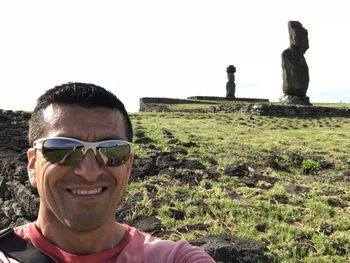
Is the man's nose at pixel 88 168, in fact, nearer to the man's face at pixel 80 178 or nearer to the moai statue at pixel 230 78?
the man's face at pixel 80 178

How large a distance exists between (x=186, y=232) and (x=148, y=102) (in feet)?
84.2

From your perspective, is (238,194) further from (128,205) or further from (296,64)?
(296,64)

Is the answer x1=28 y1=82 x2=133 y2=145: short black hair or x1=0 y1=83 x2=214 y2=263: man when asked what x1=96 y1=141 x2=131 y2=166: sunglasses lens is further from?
x1=28 y1=82 x2=133 y2=145: short black hair

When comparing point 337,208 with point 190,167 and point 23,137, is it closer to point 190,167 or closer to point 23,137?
point 190,167

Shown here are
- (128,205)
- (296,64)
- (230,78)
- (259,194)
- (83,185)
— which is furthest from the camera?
(230,78)

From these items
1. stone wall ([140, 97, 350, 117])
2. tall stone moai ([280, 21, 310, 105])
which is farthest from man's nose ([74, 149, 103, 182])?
tall stone moai ([280, 21, 310, 105])

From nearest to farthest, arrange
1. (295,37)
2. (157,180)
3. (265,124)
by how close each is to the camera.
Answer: (157,180), (265,124), (295,37)

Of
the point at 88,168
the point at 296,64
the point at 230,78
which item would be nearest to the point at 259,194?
the point at 88,168

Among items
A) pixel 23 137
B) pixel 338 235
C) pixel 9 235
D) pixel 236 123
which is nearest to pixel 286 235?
pixel 338 235

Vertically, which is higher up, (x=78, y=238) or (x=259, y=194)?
(x=78, y=238)

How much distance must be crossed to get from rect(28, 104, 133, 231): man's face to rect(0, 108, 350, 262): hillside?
7.04 feet

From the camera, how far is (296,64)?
2389 cm

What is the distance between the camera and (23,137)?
12.2 m

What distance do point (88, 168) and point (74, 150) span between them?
0.12 metres
